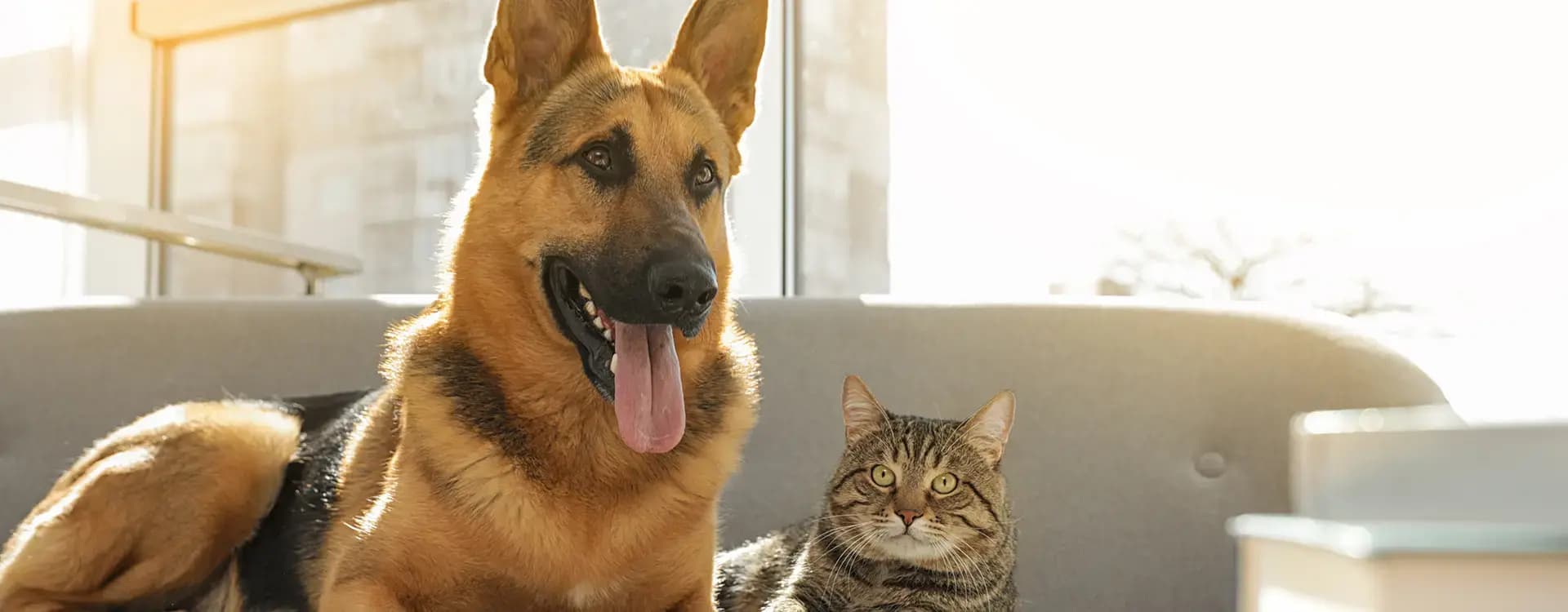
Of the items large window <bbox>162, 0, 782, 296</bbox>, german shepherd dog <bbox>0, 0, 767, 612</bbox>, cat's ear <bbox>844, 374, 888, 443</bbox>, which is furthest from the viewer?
large window <bbox>162, 0, 782, 296</bbox>

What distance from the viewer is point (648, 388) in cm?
143

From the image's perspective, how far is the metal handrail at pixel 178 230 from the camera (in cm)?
260

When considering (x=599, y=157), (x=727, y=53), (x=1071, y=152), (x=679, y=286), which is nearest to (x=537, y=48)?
(x=599, y=157)

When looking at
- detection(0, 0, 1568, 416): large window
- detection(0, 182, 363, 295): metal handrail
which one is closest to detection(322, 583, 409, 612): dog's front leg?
detection(0, 182, 363, 295): metal handrail

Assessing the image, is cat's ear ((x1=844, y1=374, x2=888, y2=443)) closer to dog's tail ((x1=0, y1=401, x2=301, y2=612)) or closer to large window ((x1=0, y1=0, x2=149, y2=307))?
dog's tail ((x1=0, y1=401, x2=301, y2=612))

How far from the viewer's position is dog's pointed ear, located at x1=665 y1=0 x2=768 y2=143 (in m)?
1.77

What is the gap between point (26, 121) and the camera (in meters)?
4.65

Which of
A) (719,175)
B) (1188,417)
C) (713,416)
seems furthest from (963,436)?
(1188,417)

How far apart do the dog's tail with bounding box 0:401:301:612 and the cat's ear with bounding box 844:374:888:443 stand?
88 centimetres

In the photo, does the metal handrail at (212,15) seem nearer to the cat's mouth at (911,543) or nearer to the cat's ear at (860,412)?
the cat's ear at (860,412)

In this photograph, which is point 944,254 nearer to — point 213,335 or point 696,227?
point 213,335

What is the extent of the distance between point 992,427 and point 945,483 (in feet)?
0.37

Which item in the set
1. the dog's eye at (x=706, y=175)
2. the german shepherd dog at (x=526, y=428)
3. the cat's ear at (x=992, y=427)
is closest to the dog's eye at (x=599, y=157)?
the german shepherd dog at (x=526, y=428)

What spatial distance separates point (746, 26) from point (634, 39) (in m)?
2.43
